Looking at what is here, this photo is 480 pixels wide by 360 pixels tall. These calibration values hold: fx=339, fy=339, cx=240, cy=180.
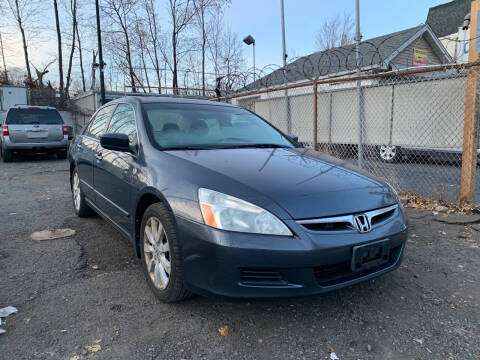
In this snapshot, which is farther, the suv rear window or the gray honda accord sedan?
the suv rear window

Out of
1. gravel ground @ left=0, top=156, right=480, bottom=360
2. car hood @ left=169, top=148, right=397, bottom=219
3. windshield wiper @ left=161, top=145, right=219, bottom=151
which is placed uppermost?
windshield wiper @ left=161, top=145, right=219, bottom=151

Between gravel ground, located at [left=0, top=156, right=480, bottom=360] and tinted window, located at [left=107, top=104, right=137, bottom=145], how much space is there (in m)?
1.17

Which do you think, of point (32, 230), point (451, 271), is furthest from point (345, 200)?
point (32, 230)

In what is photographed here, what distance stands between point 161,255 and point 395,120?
17.5 feet

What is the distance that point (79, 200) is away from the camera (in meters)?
4.47

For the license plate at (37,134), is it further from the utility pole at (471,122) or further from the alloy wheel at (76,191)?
the utility pole at (471,122)

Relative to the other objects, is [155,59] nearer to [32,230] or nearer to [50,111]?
[50,111]

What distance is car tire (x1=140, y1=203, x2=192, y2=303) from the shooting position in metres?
2.14

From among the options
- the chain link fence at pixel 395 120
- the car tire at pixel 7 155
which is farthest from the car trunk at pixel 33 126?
the chain link fence at pixel 395 120

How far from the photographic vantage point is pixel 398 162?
9234 mm

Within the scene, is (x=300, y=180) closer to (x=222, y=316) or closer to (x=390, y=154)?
(x=222, y=316)

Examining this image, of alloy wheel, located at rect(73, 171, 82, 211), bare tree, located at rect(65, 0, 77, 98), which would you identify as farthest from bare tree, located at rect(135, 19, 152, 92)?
alloy wheel, located at rect(73, 171, 82, 211)

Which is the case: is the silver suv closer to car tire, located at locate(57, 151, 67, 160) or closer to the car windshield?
car tire, located at locate(57, 151, 67, 160)

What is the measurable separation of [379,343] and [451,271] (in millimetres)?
1428
